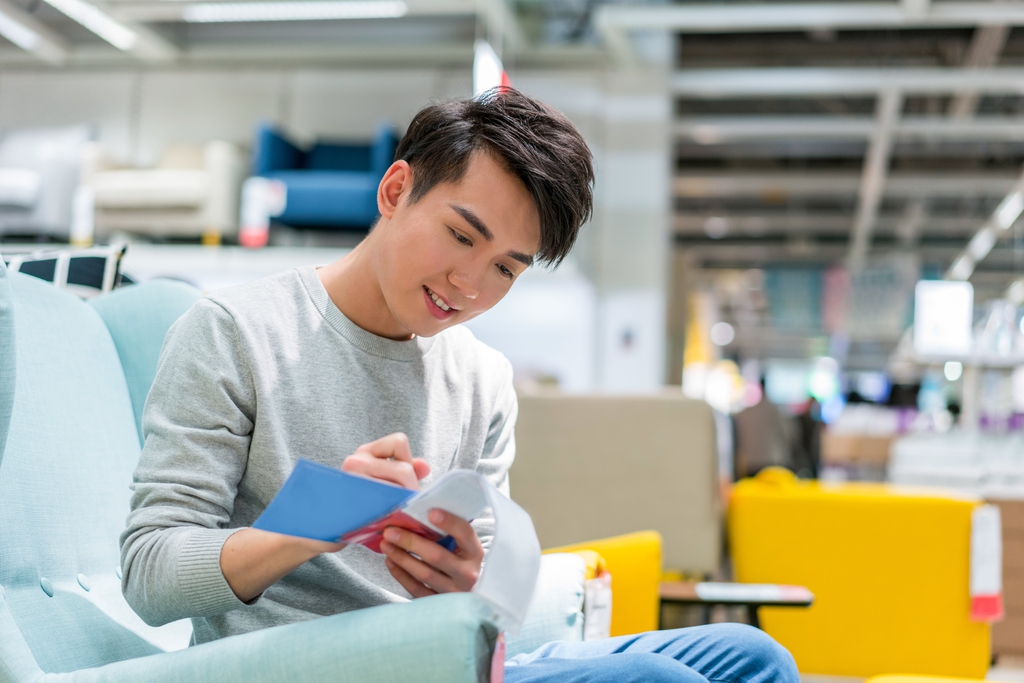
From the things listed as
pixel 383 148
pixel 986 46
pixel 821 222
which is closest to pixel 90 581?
pixel 383 148

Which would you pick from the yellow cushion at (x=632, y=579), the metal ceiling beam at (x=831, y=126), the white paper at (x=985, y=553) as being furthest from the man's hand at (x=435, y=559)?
the metal ceiling beam at (x=831, y=126)

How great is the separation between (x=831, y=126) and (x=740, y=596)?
7796 mm

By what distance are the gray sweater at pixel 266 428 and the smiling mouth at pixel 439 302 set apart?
0.37 ft

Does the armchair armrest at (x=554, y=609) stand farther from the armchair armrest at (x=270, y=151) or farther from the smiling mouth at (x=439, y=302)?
the armchair armrest at (x=270, y=151)

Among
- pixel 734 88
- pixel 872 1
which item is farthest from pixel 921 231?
pixel 872 1

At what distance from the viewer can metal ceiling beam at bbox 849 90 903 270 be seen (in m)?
8.35

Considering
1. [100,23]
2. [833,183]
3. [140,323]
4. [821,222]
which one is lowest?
[140,323]

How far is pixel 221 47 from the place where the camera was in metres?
7.85

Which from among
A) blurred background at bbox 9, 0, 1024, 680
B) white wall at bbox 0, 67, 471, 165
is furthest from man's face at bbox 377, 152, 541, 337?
white wall at bbox 0, 67, 471, 165

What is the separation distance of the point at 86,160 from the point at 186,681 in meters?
6.68

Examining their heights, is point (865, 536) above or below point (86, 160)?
below

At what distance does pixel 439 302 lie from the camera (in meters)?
1.15

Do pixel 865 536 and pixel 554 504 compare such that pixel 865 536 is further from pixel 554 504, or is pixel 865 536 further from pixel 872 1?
pixel 872 1

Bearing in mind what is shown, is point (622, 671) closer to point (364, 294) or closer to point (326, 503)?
point (326, 503)
